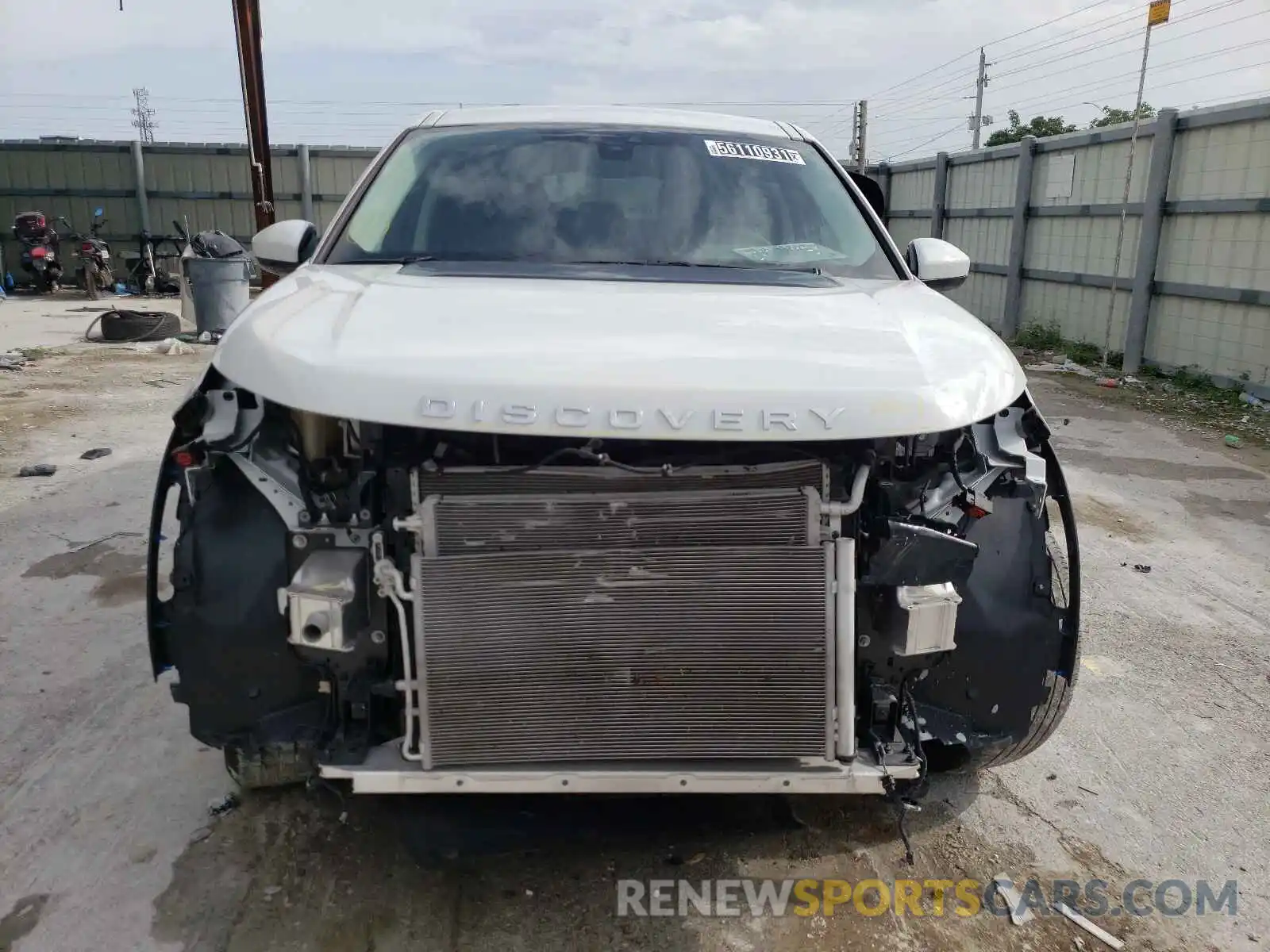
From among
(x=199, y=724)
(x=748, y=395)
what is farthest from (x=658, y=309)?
(x=199, y=724)

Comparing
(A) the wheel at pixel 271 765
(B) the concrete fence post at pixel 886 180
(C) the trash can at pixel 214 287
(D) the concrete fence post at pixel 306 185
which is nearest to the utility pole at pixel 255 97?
(C) the trash can at pixel 214 287

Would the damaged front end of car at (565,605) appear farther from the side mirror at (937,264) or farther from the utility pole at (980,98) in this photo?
the utility pole at (980,98)

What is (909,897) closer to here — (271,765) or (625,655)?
(625,655)

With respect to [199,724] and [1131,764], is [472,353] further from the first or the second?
[1131,764]

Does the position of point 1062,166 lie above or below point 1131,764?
above

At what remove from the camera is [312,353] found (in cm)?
204

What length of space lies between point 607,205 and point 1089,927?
2.38m

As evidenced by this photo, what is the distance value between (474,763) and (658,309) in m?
1.09

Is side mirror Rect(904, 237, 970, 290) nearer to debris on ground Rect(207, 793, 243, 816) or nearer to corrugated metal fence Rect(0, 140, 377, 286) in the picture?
debris on ground Rect(207, 793, 243, 816)

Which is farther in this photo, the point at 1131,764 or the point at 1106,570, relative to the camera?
the point at 1106,570

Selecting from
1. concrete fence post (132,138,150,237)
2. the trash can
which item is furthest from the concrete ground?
concrete fence post (132,138,150,237)

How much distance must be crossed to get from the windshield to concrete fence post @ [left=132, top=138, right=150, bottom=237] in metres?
17.1

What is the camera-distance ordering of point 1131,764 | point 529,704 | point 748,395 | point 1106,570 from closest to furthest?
point 748,395
point 529,704
point 1131,764
point 1106,570

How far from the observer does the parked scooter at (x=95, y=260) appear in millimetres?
16859
